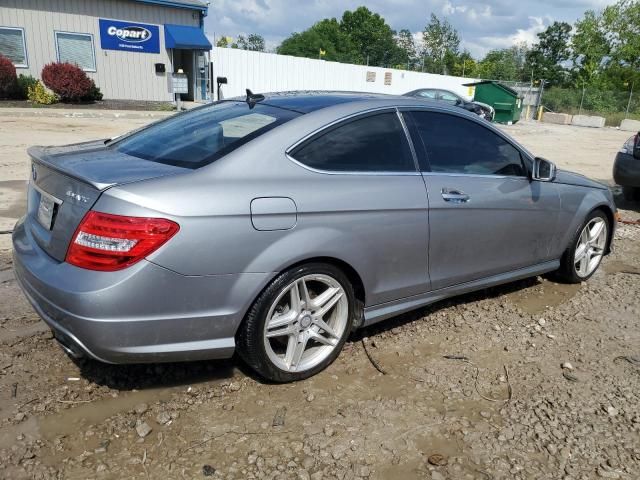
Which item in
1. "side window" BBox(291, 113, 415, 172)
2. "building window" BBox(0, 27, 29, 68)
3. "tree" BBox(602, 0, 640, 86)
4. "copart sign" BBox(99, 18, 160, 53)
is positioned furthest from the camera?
"tree" BBox(602, 0, 640, 86)

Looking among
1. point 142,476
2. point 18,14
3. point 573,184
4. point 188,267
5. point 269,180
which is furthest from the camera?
point 18,14

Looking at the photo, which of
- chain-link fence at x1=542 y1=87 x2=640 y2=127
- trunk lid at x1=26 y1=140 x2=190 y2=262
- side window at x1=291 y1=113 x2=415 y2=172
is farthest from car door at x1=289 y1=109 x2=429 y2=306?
chain-link fence at x1=542 y1=87 x2=640 y2=127

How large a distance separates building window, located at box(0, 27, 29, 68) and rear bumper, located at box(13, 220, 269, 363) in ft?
73.0

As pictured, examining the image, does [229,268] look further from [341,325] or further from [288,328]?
[341,325]

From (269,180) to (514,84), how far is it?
1512 inches

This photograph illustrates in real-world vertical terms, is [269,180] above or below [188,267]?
above

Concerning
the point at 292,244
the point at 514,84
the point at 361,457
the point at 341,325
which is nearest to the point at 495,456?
the point at 361,457

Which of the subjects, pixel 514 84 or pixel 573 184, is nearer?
pixel 573 184

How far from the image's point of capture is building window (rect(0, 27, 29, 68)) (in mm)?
20703

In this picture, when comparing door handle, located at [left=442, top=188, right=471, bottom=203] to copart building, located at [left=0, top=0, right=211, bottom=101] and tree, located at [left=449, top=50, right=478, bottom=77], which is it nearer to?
copart building, located at [left=0, top=0, right=211, bottom=101]

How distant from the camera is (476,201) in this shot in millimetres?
3580

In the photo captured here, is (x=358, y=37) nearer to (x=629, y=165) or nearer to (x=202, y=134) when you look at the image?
(x=629, y=165)

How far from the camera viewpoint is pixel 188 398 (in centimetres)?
288

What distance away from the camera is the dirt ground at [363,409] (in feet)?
8.03
